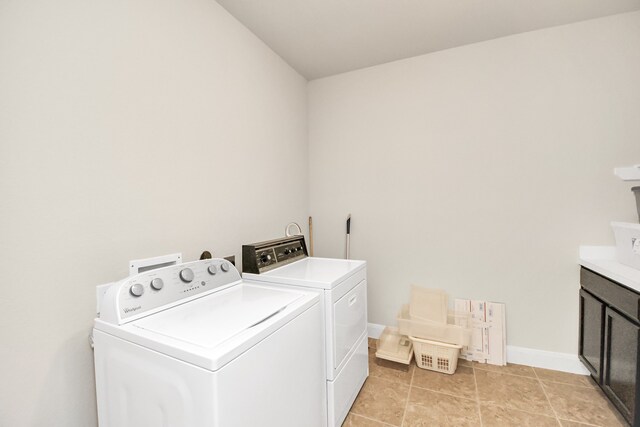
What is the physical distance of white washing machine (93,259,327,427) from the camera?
0.85m

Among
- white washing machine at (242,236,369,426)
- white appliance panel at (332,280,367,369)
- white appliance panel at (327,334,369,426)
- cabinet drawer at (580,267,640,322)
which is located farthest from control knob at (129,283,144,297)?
cabinet drawer at (580,267,640,322)

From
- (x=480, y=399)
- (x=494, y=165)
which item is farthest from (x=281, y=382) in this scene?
(x=494, y=165)

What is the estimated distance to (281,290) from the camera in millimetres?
1538

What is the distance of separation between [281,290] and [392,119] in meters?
1.92

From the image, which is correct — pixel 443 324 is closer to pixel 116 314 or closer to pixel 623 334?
pixel 623 334

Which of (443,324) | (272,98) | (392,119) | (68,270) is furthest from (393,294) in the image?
(68,270)

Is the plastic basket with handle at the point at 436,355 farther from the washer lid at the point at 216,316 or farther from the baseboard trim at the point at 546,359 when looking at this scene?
the washer lid at the point at 216,316

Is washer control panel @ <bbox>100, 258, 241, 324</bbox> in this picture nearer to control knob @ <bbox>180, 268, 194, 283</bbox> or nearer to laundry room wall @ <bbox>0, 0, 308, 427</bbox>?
control knob @ <bbox>180, 268, 194, 283</bbox>

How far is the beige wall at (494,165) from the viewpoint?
204 centimetres

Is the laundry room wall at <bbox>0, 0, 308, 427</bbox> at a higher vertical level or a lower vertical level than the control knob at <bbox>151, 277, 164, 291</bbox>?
higher

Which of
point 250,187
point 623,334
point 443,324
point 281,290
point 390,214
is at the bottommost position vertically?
point 443,324

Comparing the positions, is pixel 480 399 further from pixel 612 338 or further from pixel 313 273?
pixel 313 273

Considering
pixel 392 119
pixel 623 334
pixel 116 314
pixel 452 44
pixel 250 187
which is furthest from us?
pixel 392 119

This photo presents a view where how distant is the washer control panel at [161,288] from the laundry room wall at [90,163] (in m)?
0.19
